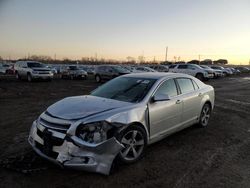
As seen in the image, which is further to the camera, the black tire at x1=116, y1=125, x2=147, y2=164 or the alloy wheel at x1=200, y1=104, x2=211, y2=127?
the alloy wheel at x1=200, y1=104, x2=211, y2=127

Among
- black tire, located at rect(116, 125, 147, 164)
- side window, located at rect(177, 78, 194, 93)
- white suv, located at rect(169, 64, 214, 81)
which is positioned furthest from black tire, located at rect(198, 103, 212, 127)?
white suv, located at rect(169, 64, 214, 81)

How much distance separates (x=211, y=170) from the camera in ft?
14.5

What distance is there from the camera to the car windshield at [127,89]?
517 centimetres

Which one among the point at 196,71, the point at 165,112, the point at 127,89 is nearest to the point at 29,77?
the point at 196,71

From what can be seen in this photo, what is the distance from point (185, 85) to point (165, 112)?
1.38 m

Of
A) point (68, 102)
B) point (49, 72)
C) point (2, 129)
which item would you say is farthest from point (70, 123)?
point (49, 72)

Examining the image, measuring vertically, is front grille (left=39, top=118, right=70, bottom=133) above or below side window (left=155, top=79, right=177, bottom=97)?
below

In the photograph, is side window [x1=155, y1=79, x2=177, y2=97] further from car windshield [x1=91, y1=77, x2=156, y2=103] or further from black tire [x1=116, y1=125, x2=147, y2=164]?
black tire [x1=116, y1=125, x2=147, y2=164]

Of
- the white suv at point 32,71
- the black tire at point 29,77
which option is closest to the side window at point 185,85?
the white suv at point 32,71

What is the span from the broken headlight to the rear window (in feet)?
8.80

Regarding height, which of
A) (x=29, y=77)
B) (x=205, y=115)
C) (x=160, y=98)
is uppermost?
(x=160, y=98)

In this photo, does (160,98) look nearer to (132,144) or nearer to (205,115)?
(132,144)

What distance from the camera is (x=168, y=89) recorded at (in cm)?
575

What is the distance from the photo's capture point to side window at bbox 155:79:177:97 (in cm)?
550
